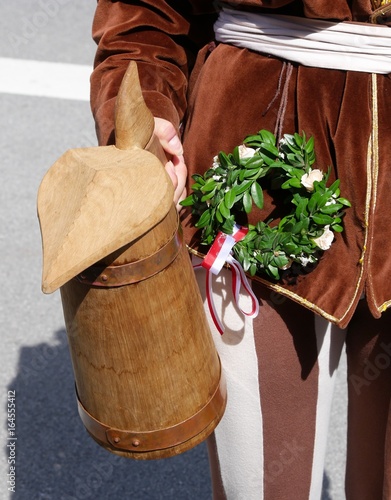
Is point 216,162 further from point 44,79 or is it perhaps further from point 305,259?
point 44,79

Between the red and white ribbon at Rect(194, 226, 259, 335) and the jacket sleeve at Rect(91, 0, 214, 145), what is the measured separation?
0.18m

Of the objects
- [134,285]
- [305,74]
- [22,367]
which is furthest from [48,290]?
[22,367]

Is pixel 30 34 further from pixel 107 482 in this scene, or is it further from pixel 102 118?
A: pixel 102 118

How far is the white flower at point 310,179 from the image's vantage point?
1.11 m

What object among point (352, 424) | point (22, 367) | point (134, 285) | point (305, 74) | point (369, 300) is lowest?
point (22, 367)

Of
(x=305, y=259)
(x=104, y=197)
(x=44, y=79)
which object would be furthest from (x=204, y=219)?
(x=44, y=79)

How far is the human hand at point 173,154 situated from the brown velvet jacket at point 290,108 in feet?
0.10

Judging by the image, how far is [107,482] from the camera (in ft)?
7.36

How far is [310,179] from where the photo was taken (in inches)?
43.8

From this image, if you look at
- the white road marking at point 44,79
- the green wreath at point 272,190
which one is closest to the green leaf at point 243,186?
the green wreath at point 272,190

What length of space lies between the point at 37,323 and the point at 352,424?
1.59 m

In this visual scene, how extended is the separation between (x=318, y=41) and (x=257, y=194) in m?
0.22

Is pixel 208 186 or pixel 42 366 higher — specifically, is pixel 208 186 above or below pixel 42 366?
above

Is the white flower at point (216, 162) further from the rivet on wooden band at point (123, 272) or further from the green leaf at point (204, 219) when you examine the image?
the rivet on wooden band at point (123, 272)
